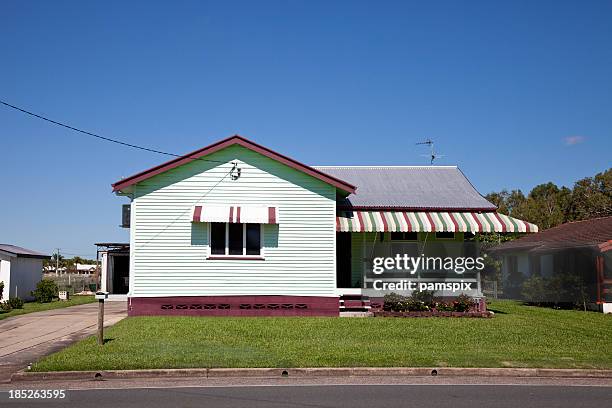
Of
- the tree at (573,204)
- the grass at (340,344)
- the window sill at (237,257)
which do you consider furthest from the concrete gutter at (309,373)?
the tree at (573,204)

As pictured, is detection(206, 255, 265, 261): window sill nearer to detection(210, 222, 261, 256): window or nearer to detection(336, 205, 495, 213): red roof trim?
detection(210, 222, 261, 256): window

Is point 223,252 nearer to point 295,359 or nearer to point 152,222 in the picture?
point 152,222

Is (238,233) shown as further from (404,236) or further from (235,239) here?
(404,236)

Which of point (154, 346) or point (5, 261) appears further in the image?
point (5, 261)

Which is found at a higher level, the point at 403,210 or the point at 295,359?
the point at 403,210

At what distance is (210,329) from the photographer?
16828mm

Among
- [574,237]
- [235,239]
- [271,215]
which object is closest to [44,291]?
[235,239]

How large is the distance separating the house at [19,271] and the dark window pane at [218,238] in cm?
1368

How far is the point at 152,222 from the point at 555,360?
12.9 m

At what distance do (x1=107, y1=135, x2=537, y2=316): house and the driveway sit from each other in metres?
1.99

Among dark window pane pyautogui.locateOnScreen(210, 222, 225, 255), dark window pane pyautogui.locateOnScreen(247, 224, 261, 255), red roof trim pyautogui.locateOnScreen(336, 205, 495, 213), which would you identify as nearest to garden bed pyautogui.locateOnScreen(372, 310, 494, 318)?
red roof trim pyautogui.locateOnScreen(336, 205, 495, 213)

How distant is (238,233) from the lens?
21094 millimetres

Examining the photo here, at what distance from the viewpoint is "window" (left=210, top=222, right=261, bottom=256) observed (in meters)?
21.0

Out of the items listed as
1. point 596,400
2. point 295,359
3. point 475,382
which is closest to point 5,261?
point 295,359
